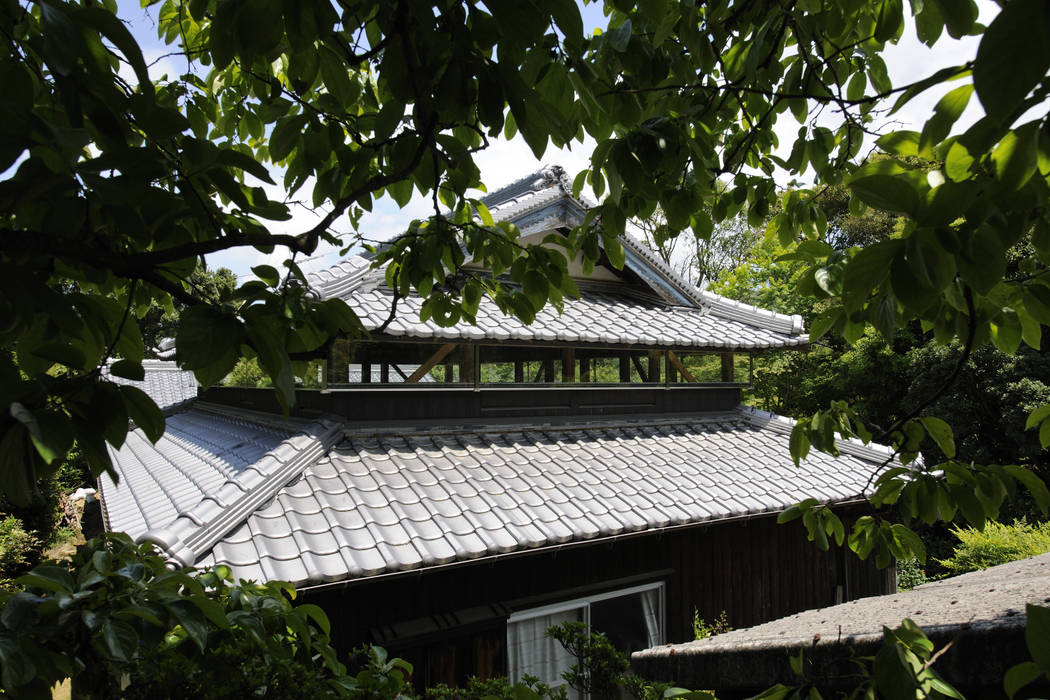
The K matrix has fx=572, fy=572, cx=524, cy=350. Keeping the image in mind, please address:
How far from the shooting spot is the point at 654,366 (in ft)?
24.3

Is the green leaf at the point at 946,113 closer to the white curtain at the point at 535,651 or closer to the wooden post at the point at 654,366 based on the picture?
the white curtain at the point at 535,651

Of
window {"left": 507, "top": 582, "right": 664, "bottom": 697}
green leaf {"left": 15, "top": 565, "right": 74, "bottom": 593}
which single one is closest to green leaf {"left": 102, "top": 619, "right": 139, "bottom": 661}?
green leaf {"left": 15, "top": 565, "right": 74, "bottom": 593}

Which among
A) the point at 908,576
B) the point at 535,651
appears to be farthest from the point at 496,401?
the point at 908,576

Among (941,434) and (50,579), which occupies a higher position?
(941,434)

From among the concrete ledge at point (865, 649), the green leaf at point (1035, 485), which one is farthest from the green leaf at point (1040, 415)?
the concrete ledge at point (865, 649)

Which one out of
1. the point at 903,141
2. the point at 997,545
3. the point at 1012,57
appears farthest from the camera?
the point at 997,545

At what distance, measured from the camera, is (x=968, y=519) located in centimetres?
142

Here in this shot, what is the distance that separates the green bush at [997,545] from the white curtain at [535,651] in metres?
6.35

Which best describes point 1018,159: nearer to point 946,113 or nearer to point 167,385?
point 946,113

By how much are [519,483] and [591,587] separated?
118cm

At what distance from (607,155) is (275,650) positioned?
1.61 metres

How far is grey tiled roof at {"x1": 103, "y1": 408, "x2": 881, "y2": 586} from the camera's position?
3.70 metres

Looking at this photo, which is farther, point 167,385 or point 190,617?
point 167,385

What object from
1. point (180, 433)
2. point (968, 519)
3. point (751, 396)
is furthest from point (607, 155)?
point (751, 396)
